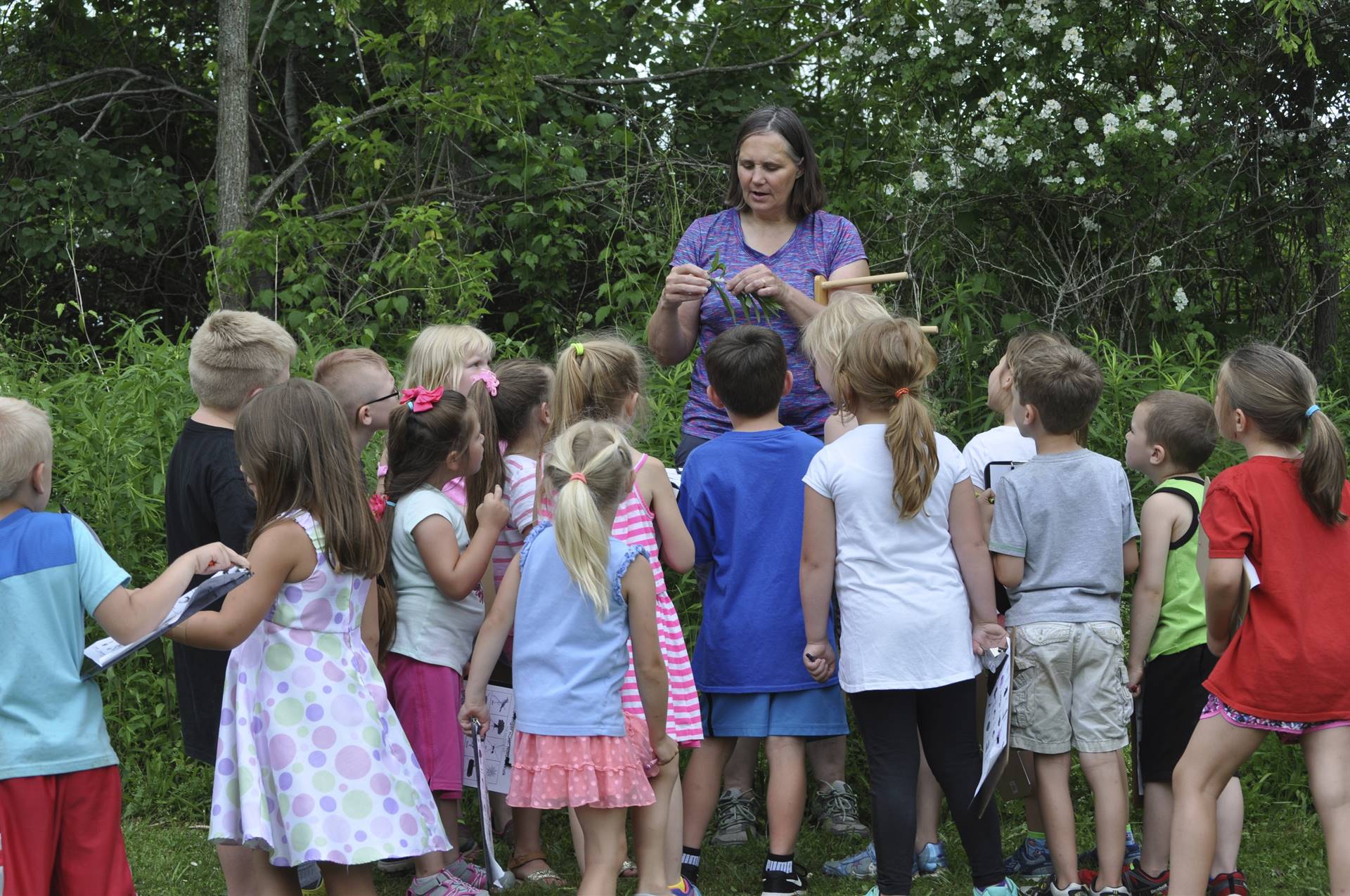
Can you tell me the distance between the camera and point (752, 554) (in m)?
3.91

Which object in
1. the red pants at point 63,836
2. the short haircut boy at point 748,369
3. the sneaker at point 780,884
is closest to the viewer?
the red pants at point 63,836

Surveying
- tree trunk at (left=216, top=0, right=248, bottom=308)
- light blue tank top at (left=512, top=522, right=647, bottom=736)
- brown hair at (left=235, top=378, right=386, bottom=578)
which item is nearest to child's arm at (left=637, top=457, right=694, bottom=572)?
light blue tank top at (left=512, top=522, right=647, bottom=736)

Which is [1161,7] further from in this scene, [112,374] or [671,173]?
[112,374]

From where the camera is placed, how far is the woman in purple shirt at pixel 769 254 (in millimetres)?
4383

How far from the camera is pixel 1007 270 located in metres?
6.56

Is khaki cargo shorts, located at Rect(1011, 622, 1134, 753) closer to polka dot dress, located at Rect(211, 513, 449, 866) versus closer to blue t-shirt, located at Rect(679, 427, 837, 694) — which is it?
blue t-shirt, located at Rect(679, 427, 837, 694)

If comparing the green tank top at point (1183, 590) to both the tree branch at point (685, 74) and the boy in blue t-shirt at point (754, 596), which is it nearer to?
the boy in blue t-shirt at point (754, 596)

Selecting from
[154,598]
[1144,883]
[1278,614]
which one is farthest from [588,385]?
[1144,883]

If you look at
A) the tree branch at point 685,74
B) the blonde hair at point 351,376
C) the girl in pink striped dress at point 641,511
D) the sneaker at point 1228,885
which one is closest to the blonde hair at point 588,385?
the girl in pink striped dress at point 641,511

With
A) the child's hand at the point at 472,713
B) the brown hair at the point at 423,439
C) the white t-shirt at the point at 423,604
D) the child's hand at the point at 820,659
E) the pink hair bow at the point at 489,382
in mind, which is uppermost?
the pink hair bow at the point at 489,382

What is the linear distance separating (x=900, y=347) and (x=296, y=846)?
1983mm

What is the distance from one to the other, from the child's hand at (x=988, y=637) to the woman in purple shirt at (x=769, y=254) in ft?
3.17

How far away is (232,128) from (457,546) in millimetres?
4558

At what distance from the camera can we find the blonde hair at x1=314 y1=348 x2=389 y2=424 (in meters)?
4.04
